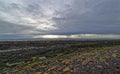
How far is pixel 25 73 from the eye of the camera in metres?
8.34

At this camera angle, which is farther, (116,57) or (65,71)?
(116,57)

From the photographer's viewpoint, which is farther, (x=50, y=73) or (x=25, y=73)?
(x=25, y=73)

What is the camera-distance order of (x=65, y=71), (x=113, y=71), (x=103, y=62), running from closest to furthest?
(x=113, y=71)
(x=65, y=71)
(x=103, y=62)

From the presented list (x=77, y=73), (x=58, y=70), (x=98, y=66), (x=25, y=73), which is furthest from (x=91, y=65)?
(x=25, y=73)

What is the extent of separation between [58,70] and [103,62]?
2466 millimetres


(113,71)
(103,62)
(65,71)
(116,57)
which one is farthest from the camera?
(116,57)

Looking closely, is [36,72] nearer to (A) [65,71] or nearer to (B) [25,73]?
(B) [25,73]

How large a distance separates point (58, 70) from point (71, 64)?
0.93 metres

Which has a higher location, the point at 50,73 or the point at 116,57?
the point at 116,57

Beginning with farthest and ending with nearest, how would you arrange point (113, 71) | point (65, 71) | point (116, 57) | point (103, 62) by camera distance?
point (116, 57)
point (103, 62)
point (65, 71)
point (113, 71)

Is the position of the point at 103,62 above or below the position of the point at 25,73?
above

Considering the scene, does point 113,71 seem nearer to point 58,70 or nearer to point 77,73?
point 77,73

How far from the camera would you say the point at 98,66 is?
24.9 ft

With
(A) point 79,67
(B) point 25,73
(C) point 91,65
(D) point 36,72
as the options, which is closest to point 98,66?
(C) point 91,65
